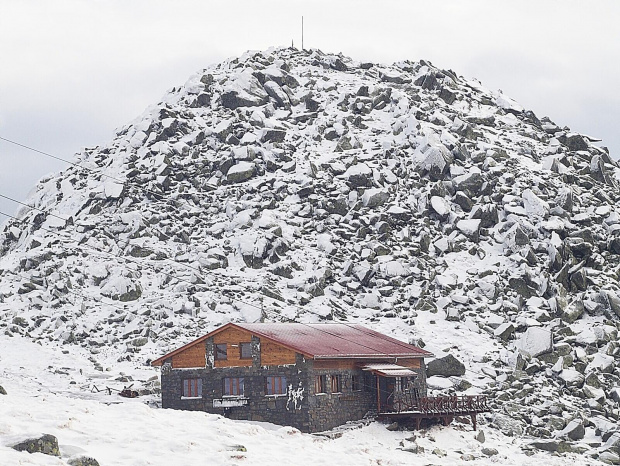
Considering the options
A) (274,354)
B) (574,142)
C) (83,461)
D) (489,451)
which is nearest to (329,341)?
(274,354)

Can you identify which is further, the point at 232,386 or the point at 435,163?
the point at 435,163

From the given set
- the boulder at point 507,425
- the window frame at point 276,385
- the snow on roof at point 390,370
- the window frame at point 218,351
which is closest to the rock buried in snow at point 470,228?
the boulder at point 507,425

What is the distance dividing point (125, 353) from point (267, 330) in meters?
18.1

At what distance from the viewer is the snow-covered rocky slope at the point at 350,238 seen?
58.0 meters

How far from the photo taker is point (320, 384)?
43219 millimetres

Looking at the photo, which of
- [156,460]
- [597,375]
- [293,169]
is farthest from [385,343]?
[293,169]

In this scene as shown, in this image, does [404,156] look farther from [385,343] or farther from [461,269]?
[385,343]

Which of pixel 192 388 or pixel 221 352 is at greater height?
pixel 221 352

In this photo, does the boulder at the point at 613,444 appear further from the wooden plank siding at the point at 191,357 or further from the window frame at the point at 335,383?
the wooden plank siding at the point at 191,357

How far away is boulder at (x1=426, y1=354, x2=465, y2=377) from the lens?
176ft

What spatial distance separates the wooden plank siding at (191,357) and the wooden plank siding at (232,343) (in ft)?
3.12

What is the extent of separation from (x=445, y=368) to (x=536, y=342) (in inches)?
311

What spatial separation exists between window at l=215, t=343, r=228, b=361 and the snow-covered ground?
5.08m

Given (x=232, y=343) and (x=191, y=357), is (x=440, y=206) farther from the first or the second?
(x=191, y=357)
